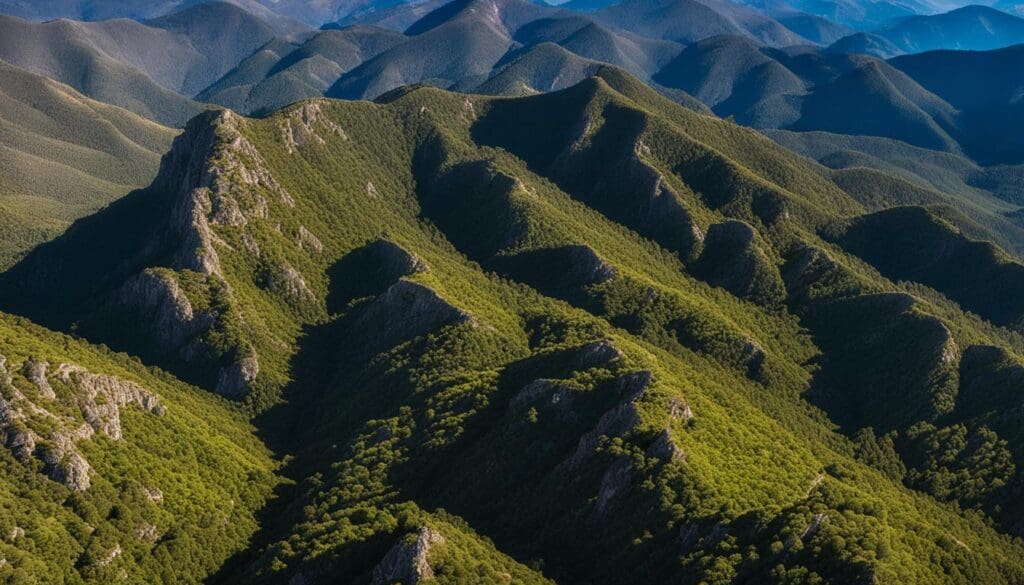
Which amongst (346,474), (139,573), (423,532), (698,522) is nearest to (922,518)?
(698,522)

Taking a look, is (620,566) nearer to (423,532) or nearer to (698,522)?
(698,522)

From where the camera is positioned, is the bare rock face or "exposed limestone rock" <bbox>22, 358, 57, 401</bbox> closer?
the bare rock face

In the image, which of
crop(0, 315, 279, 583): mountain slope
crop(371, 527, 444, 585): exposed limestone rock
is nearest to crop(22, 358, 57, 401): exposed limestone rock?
crop(0, 315, 279, 583): mountain slope

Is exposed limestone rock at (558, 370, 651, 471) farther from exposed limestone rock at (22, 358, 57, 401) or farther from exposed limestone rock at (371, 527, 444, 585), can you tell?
exposed limestone rock at (22, 358, 57, 401)

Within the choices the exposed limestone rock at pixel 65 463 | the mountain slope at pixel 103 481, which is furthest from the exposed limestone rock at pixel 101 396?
the exposed limestone rock at pixel 65 463

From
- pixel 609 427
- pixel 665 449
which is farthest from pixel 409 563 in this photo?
pixel 665 449

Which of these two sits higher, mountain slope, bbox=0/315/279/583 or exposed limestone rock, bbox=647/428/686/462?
exposed limestone rock, bbox=647/428/686/462

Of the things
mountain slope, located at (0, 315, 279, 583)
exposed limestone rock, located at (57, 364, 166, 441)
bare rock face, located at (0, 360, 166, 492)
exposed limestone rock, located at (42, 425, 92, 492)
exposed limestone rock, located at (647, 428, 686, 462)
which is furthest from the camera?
exposed limestone rock, located at (57, 364, 166, 441)

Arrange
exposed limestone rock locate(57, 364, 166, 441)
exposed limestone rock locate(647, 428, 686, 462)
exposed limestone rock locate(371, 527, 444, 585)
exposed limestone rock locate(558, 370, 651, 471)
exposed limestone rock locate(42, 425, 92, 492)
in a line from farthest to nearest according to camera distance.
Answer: exposed limestone rock locate(57, 364, 166, 441) → exposed limestone rock locate(558, 370, 651, 471) → exposed limestone rock locate(647, 428, 686, 462) → exposed limestone rock locate(42, 425, 92, 492) → exposed limestone rock locate(371, 527, 444, 585)

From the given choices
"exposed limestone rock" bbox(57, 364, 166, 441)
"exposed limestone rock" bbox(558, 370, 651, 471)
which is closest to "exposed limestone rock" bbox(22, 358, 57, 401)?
"exposed limestone rock" bbox(57, 364, 166, 441)
